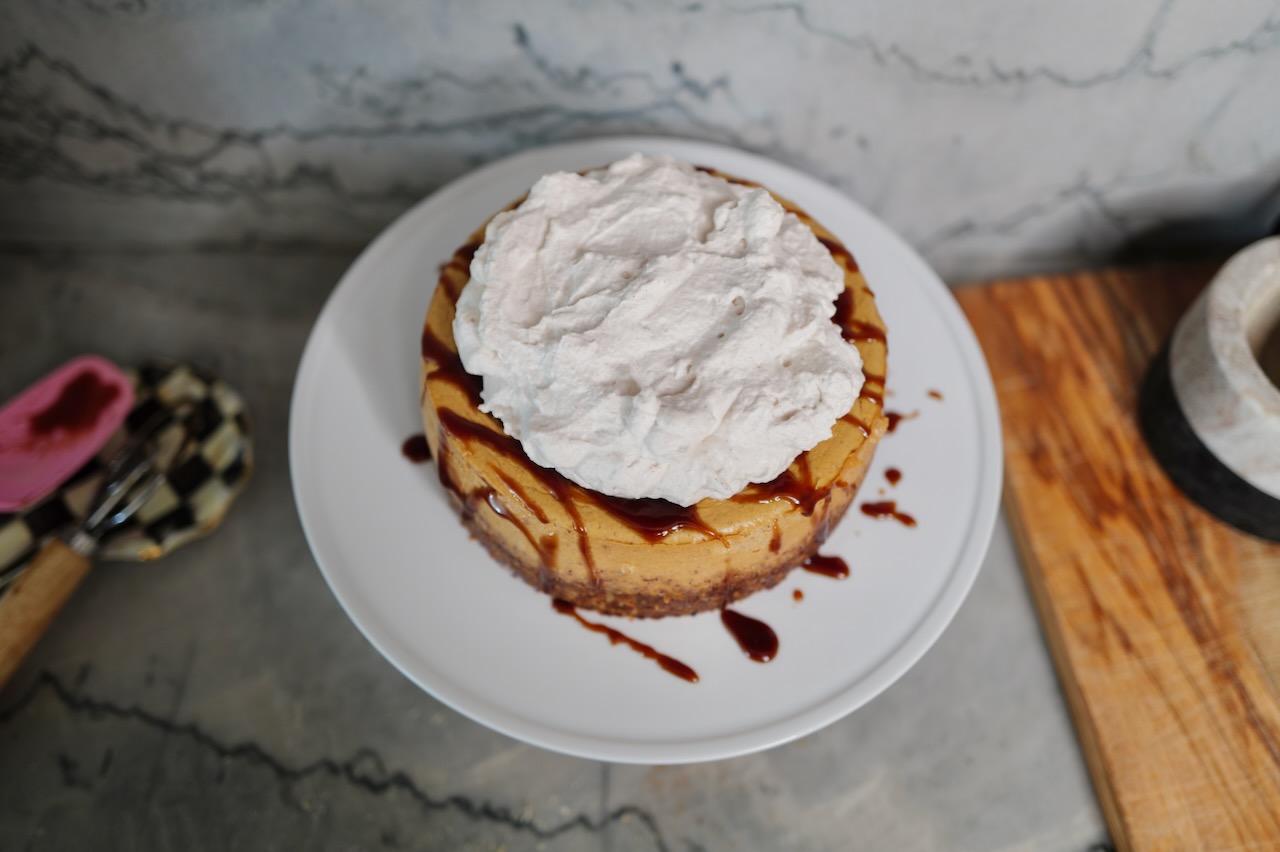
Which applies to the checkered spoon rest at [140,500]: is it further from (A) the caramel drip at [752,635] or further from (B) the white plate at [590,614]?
(A) the caramel drip at [752,635]

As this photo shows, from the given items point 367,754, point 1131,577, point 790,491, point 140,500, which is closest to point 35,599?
point 140,500

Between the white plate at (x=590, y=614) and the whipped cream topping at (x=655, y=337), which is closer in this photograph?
the whipped cream topping at (x=655, y=337)

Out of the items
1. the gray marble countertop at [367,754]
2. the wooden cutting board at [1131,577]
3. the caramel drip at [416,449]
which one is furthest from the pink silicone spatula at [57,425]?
the wooden cutting board at [1131,577]

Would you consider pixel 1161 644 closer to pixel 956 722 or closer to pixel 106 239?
pixel 956 722

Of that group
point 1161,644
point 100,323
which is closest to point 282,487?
point 100,323

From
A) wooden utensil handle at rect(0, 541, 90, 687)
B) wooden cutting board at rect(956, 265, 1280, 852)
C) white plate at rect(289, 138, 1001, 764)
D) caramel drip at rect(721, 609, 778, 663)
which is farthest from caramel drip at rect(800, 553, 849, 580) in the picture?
wooden utensil handle at rect(0, 541, 90, 687)

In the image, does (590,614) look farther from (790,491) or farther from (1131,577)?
(1131,577)

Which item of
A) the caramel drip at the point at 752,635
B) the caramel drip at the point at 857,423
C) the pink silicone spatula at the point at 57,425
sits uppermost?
the caramel drip at the point at 857,423

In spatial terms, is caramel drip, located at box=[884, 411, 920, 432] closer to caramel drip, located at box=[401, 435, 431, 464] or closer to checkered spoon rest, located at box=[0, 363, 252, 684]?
caramel drip, located at box=[401, 435, 431, 464]
